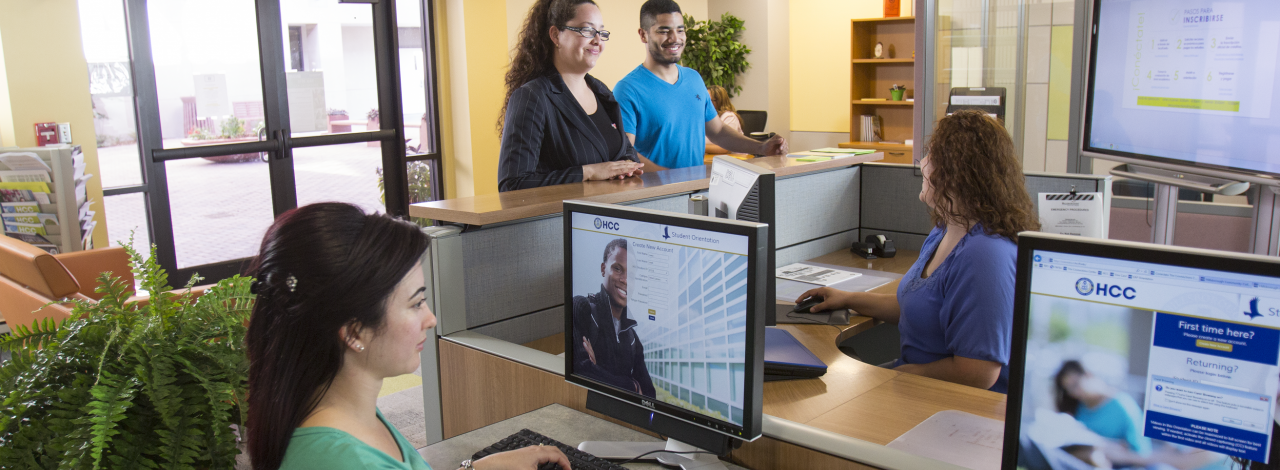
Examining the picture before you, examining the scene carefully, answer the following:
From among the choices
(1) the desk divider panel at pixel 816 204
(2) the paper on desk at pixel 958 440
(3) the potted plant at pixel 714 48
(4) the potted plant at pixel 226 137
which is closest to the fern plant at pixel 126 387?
(2) the paper on desk at pixel 958 440

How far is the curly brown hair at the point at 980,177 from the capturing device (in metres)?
1.84

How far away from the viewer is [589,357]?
1.45 metres

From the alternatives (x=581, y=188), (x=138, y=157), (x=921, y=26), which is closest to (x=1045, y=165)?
(x=921, y=26)

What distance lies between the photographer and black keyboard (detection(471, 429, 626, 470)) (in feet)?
4.33

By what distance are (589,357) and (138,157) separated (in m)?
4.56

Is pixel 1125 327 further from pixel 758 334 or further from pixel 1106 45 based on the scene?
pixel 1106 45

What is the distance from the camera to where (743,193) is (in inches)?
64.3

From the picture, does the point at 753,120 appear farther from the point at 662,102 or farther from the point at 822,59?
the point at 662,102

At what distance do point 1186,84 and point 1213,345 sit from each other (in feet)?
6.61

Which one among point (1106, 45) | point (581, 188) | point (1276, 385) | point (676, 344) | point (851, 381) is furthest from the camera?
point (1106, 45)

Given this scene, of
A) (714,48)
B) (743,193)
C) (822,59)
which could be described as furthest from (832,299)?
(822,59)

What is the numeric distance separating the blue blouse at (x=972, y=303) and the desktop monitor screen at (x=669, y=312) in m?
0.74

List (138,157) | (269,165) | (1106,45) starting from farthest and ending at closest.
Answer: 1. (269,165)
2. (138,157)
3. (1106,45)

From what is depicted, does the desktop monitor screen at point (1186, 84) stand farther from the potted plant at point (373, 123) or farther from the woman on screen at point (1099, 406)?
the potted plant at point (373, 123)
